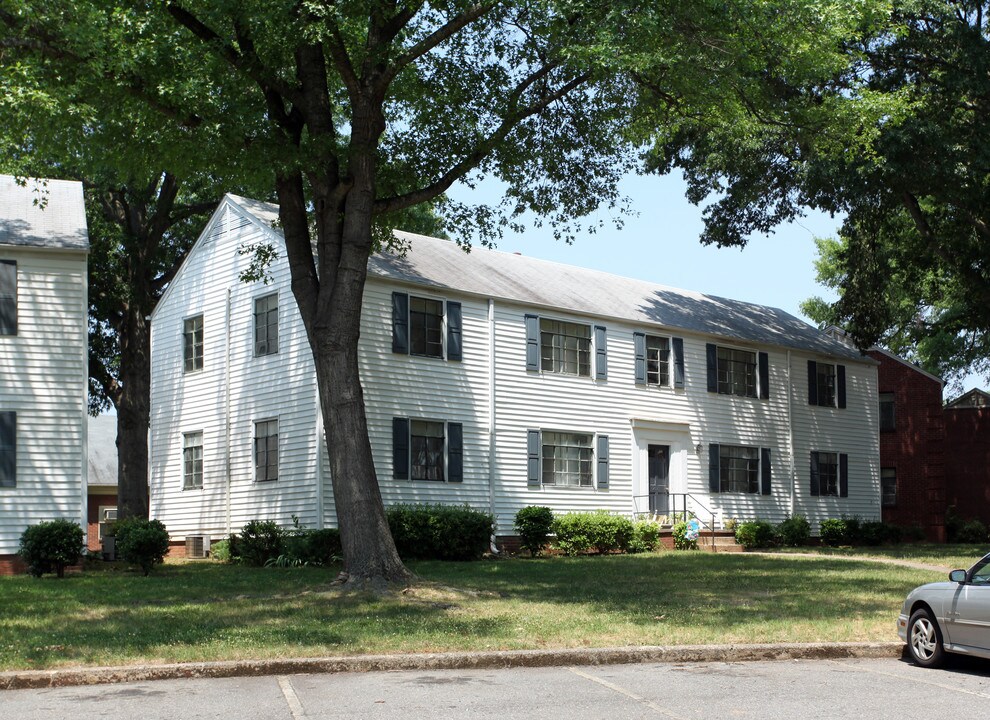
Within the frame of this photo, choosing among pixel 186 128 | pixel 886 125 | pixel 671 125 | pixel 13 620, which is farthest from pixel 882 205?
pixel 13 620

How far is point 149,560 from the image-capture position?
2139cm

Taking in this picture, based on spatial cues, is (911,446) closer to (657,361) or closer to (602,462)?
(657,361)

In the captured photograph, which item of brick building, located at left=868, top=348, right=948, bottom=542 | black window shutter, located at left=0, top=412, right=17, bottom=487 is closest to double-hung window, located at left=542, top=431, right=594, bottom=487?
black window shutter, located at left=0, top=412, right=17, bottom=487

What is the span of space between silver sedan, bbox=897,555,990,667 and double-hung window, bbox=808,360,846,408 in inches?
980

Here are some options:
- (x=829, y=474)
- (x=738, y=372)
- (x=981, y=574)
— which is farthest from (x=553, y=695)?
(x=829, y=474)

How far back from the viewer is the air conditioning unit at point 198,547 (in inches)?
1113

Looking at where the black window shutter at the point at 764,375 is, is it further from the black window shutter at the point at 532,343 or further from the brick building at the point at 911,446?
the black window shutter at the point at 532,343

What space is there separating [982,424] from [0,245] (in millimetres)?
34448

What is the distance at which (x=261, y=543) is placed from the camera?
2475 centimetres

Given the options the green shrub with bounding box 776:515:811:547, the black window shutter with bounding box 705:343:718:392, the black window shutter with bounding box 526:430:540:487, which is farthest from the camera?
the black window shutter with bounding box 705:343:718:392

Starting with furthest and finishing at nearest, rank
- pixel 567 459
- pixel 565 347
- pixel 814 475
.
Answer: pixel 814 475 → pixel 565 347 → pixel 567 459

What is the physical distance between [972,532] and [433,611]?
30.0 meters

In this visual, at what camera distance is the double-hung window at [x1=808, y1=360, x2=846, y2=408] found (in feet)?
118

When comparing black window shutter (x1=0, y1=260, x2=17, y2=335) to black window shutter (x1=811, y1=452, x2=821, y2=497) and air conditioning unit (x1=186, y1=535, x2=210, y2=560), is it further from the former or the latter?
black window shutter (x1=811, y1=452, x2=821, y2=497)
